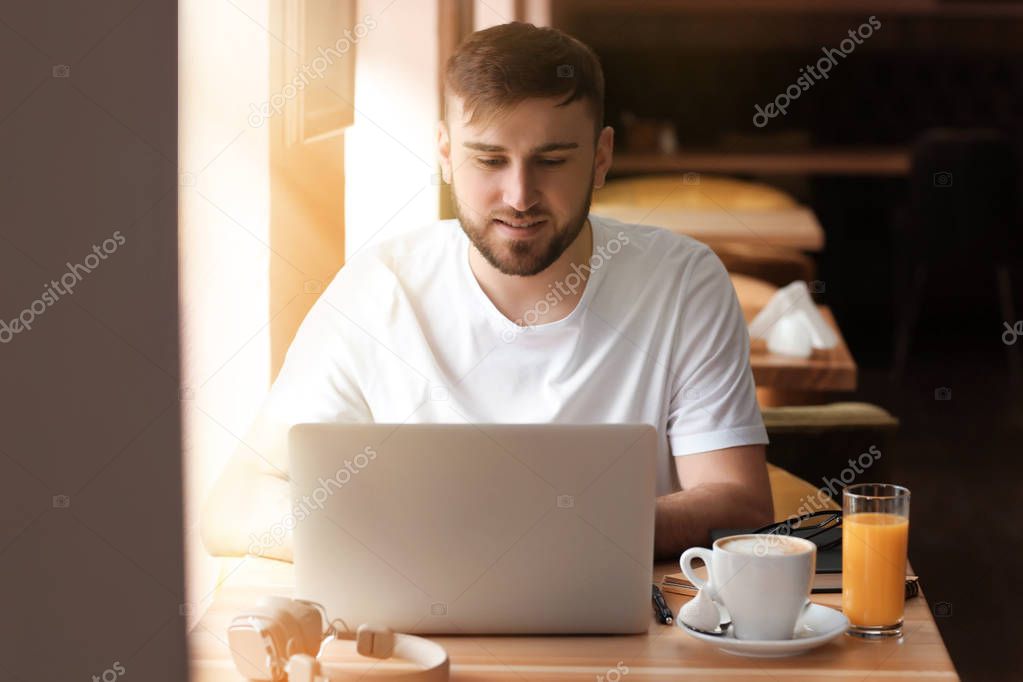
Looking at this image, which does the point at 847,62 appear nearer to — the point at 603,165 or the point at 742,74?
the point at 742,74

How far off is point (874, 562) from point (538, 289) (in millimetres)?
689

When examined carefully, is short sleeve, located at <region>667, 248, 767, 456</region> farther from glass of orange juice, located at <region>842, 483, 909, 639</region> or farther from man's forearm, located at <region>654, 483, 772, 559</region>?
glass of orange juice, located at <region>842, 483, 909, 639</region>

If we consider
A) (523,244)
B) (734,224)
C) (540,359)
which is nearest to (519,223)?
(523,244)

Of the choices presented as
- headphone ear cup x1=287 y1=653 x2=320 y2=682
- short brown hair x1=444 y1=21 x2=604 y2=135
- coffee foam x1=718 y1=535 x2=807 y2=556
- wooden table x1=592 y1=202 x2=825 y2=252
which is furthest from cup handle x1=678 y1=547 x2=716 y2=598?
wooden table x1=592 y1=202 x2=825 y2=252

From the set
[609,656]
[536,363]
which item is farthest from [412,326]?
[609,656]

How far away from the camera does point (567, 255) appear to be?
170cm

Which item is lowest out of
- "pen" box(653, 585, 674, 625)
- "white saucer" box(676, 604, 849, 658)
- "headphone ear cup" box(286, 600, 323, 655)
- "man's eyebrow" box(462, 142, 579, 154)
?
"white saucer" box(676, 604, 849, 658)

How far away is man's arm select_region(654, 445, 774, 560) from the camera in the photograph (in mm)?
1326

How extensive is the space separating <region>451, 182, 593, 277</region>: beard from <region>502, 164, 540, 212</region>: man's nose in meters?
0.02

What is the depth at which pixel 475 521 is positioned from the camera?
1034 millimetres

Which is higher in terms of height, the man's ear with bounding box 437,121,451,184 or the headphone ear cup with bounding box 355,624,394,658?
the man's ear with bounding box 437,121,451,184

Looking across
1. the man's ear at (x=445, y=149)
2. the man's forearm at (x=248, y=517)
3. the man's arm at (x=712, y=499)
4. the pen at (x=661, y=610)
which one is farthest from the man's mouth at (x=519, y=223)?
the pen at (x=661, y=610)

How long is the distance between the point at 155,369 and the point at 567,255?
1067 mm

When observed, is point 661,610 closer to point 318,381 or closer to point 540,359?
point 540,359
